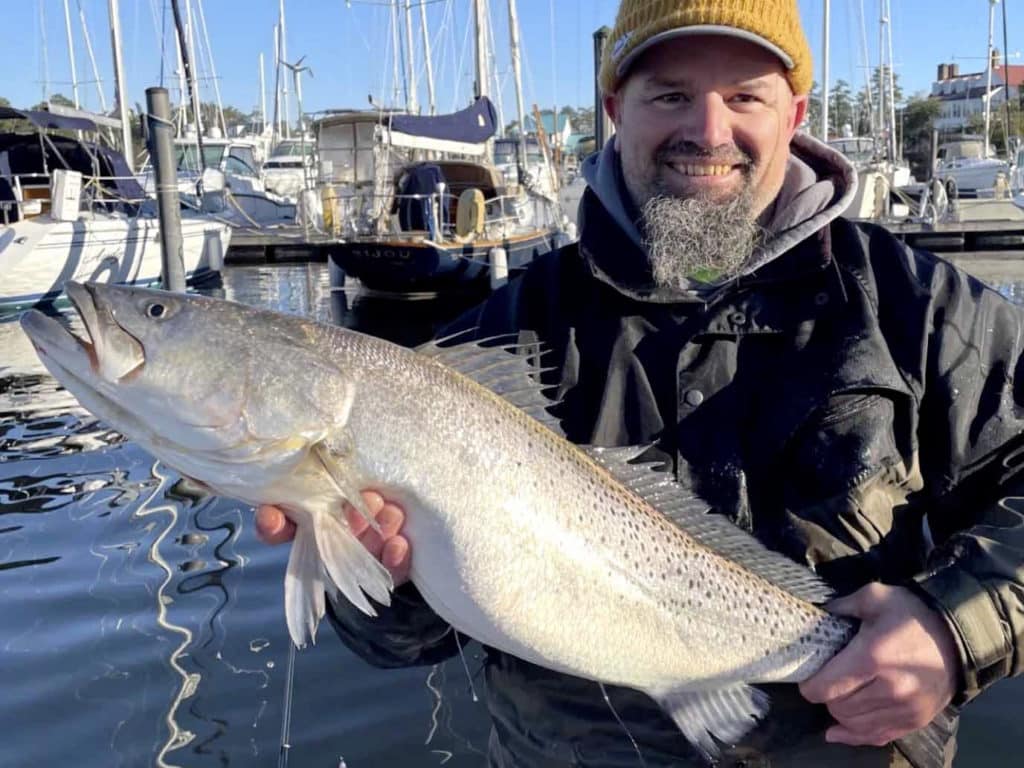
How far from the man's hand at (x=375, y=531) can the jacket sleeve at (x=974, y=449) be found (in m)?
1.28

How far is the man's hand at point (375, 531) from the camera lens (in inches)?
87.0

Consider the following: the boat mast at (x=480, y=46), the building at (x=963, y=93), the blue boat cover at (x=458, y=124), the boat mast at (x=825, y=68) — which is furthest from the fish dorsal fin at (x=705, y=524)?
the building at (x=963, y=93)

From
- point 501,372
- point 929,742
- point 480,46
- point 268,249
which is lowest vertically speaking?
point 929,742

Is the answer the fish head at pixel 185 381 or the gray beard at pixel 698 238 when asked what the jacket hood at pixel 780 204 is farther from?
the fish head at pixel 185 381

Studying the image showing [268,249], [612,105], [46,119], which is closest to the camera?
[612,105]


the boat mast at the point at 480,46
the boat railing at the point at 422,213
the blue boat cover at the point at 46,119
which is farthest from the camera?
the boat mast at the point at 480,46

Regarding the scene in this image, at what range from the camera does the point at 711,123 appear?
2.74 m

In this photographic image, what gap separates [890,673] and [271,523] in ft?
5.04

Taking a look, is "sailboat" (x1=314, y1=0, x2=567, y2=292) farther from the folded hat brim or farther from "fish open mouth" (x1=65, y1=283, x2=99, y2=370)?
"fish open mouth" (x1=65, y1=283, x2=99, y2=370)

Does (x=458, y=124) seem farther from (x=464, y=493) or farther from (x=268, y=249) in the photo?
(x=464, y=493)

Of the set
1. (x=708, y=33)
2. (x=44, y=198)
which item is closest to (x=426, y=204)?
(x=44, y=198)

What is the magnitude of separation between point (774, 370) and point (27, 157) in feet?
68.1

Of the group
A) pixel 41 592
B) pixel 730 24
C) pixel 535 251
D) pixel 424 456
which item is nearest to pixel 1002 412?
pixel 730 24

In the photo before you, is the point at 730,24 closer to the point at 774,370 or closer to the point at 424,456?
the point at 774,370
